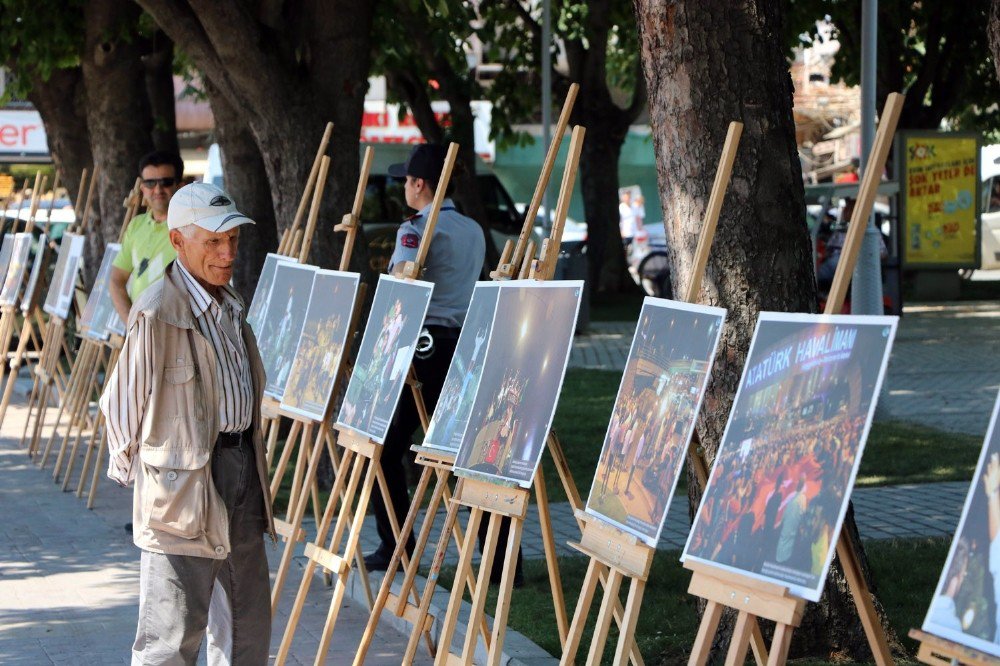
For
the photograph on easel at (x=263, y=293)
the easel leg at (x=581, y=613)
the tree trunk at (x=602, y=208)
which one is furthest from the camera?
the tree trunk at (x=602, y=208)

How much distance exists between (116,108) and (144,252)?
17.5 ft

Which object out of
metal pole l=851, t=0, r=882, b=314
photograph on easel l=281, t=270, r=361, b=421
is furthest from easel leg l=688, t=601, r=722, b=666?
metal pole l=851, t=0, r=882, b=314

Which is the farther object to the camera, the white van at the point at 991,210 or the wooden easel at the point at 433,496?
the white van at the point at 991,210

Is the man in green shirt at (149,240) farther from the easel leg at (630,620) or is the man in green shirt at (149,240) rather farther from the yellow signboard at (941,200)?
the yellow signboard at (941,200)

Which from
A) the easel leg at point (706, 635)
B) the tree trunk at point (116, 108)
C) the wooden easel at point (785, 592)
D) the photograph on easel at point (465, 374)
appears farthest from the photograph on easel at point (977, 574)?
the tree trunk at point (116, 108)

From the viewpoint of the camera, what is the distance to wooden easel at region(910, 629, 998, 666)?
3.25 meters

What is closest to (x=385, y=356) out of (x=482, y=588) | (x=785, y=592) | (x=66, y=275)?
(x=482, y=588)

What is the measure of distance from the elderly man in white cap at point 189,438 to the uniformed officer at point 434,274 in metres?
2.34

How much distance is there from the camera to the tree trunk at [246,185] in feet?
37.6

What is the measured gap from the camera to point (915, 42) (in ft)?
79.7

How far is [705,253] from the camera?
177 inches

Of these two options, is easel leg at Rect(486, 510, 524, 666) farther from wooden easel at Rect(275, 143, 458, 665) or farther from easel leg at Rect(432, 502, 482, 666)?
wooden easel at Rect(275, 143, 458, 665)

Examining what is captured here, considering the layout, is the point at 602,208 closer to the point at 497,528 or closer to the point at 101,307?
the point at 101,307

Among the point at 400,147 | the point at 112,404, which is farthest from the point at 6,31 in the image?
the point at 112,404
